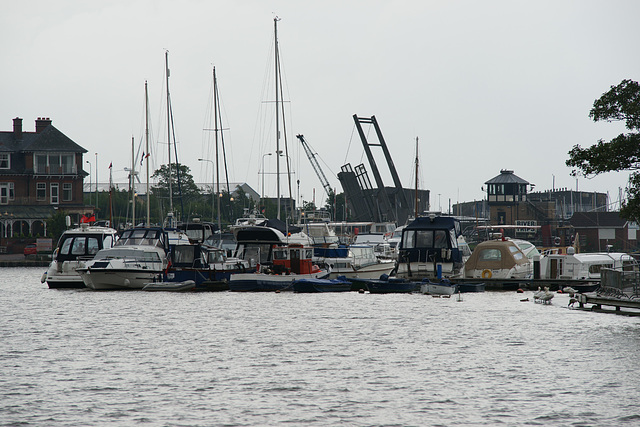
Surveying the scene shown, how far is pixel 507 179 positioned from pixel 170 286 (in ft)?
321

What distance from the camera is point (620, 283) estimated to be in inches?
1350

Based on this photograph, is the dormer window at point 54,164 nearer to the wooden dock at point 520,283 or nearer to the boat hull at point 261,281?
the boat hull at point 261,281

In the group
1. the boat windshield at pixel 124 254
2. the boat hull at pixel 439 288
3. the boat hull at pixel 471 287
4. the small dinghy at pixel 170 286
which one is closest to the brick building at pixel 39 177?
the boat windshield at pixel 124 254

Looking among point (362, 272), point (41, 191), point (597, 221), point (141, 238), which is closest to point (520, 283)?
point (362, 272)

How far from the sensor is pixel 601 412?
1842 centimetres

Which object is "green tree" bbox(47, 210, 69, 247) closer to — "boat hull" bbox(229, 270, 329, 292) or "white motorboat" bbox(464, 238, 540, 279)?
"boat hull" bbox(229, 270, 329, 292)

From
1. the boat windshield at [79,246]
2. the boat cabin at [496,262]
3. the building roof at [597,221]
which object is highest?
the building roof at [597,221]

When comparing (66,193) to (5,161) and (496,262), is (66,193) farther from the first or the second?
(496,262)

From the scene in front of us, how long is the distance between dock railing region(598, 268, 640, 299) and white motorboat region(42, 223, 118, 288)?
3267 centimetres

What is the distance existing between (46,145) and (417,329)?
274 feet

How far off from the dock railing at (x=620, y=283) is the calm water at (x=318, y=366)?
1.09 m

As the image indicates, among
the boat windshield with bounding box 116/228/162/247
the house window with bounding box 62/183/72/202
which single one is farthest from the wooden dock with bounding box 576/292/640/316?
the house window with bounding box 62/183/72/202

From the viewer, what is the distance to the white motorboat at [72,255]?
54562mm

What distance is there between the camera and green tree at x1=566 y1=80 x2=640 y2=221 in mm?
30469
